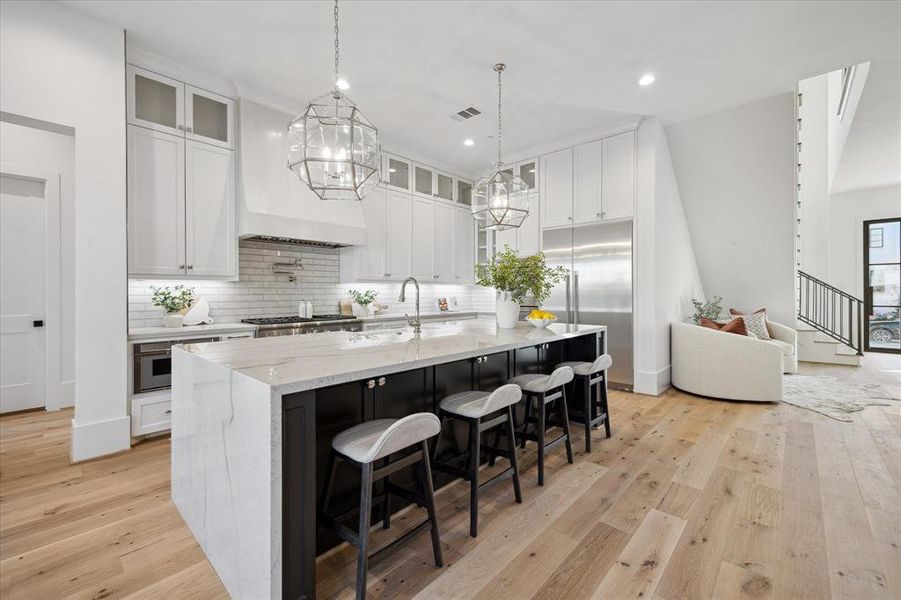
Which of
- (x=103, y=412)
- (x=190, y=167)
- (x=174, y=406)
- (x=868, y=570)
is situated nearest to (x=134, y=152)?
(x=190, y=167)

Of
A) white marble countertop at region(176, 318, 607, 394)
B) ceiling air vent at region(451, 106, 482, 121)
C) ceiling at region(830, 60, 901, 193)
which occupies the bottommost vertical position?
white marble countertop at region(176, 318, 607, 394)

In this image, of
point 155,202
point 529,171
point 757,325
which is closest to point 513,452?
point 155,202

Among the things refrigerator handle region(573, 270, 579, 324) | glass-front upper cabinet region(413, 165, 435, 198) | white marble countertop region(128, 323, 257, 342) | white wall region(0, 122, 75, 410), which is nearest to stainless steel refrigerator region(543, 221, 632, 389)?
refrigerator handle region(573, 270, 579, 324)

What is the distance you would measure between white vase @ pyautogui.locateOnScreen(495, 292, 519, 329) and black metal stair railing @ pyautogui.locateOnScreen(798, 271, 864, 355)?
696 cm

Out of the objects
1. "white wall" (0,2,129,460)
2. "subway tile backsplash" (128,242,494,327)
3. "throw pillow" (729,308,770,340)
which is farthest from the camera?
"throw pillow" (729,308,770,340)

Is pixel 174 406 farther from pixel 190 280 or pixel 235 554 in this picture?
pixel 190 280

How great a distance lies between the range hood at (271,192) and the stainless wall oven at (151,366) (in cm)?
123

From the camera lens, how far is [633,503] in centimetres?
227

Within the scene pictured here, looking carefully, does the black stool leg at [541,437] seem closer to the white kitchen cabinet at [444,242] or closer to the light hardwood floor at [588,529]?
the light hardwood floor at [588,529]

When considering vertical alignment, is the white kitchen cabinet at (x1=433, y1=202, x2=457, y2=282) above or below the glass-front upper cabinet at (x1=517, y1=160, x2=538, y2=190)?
below

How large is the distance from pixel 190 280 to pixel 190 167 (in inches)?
40.9

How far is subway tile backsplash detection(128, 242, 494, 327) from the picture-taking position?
3662 mm

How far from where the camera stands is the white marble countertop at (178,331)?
3107 mm

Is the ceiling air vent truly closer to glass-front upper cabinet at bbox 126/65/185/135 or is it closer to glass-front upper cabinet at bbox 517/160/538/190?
glass-front upper cabinet at bbox 517/160/538/190
